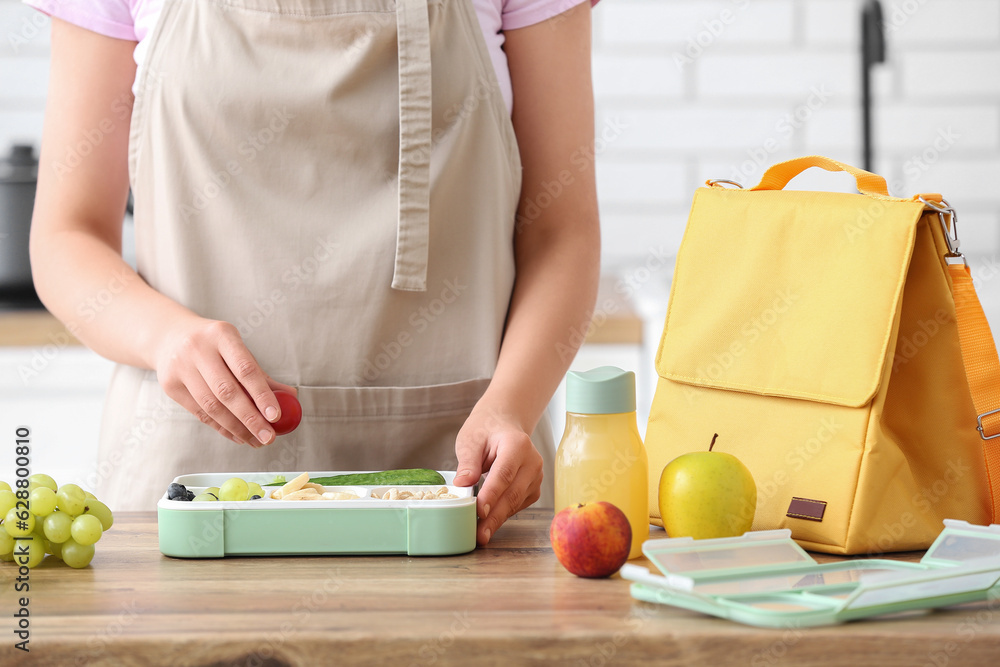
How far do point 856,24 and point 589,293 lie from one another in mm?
1530

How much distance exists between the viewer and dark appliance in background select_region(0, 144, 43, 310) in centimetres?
174

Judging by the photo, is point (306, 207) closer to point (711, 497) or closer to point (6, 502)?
point (6, 502)

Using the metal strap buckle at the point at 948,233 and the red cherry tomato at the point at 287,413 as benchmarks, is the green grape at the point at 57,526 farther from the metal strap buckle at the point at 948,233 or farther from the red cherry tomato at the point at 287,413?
the metal strap buckle at the point at 948,233

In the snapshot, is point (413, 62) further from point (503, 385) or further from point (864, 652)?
point (864, 652)

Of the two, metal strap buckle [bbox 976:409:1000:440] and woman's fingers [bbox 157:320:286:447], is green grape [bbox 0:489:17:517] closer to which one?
woman's fingers [bbox 157:320:286:447]

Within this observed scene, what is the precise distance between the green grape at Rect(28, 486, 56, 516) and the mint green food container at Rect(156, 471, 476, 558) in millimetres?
80

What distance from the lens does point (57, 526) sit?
0.71 m

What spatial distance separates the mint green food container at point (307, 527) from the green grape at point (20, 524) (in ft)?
0.30

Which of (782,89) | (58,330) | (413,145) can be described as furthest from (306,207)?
(782,89)

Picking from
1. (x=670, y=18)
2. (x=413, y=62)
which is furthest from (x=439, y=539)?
(x=670, y=18)

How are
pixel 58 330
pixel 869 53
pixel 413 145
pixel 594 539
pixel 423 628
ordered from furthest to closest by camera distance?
pixel 869 53 → pixel 58 330 → pixel 413 145 → pixel 594 539 → pixel 423 628

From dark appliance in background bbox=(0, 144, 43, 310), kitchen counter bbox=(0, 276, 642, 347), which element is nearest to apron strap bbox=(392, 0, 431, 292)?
kitchen counter bbox=(0, 276, 642, 347)

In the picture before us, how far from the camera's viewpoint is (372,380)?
1.03 meters

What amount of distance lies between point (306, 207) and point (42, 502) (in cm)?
41
